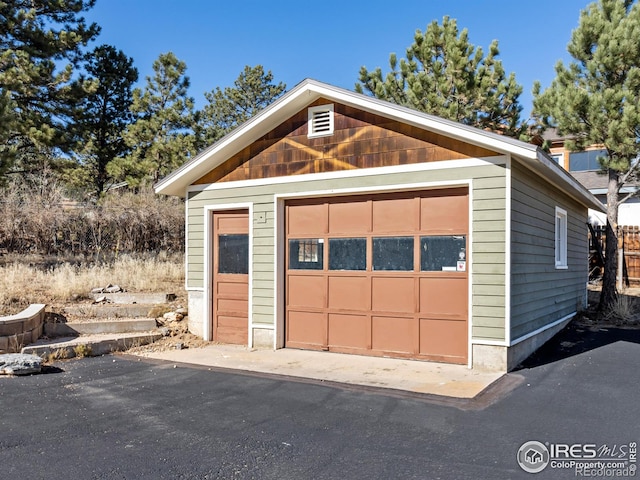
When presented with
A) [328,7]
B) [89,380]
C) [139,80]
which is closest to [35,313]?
[89,380]

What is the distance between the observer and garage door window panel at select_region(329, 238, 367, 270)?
783cm

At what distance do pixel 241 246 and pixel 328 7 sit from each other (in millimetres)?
8381

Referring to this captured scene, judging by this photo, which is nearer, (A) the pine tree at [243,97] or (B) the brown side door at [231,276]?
(B) the brown side door at [231,276]

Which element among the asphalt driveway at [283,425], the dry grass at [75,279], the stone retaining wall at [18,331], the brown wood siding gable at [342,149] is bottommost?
the asphalt driveway at [283,425]

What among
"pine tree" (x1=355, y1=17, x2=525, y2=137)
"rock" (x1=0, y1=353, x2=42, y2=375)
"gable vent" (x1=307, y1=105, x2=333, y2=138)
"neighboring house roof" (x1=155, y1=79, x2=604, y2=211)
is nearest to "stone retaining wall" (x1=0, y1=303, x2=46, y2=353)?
"rock" (x1=0, y1=353, x2=42, y2=375)

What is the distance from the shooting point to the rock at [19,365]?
6.58m

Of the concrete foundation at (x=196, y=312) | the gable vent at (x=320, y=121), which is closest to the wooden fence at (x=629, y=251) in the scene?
the gable vent at (x=320, y=121)

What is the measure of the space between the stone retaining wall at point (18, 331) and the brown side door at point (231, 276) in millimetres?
2851

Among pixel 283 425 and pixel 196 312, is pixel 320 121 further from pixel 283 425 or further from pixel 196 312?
pixel 283 425

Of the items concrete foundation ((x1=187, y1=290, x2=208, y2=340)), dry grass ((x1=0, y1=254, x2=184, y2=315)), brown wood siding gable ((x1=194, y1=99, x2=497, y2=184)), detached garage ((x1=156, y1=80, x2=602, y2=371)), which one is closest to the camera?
detached garage ((x1=156, y1=80, x2=602, y2=371))

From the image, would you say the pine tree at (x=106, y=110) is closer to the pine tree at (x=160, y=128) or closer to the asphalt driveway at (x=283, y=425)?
the pine tree at (x=160, y=128)

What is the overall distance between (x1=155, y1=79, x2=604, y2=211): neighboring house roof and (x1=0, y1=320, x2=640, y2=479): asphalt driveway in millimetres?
2855

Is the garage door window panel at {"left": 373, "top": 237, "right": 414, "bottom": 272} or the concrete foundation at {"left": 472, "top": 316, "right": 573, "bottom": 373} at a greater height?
the garage door window panel at {"left": 373, "top": 237, "right": 414, "bottom": 272}

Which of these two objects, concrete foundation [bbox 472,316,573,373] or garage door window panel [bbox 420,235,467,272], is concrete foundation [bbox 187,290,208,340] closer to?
garage door window panel [bbox 420,235,467,272]
